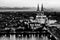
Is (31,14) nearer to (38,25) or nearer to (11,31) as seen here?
(38,25)

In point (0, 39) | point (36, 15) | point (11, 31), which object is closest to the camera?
point (0, 39)

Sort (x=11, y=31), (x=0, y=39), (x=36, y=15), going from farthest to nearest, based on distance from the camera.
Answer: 1. (x=36, y=15)
2. (x=11, y=31)
3. (x=0, y=39)

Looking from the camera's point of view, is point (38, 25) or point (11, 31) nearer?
point (11, 31)

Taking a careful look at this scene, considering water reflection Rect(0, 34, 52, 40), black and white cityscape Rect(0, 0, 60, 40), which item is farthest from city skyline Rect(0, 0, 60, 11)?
water reflection Rect(0, 34, 52, 40)

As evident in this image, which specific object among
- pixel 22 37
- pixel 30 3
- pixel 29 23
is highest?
pixel 30 3

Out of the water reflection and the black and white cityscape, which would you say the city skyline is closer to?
the black and white cityscape

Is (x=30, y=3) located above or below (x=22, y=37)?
above

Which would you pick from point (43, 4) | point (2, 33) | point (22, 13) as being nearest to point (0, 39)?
point (2, 33)

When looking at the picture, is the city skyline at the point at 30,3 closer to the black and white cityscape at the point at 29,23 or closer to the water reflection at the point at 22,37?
the black and white cityscape at the point at 29,23
